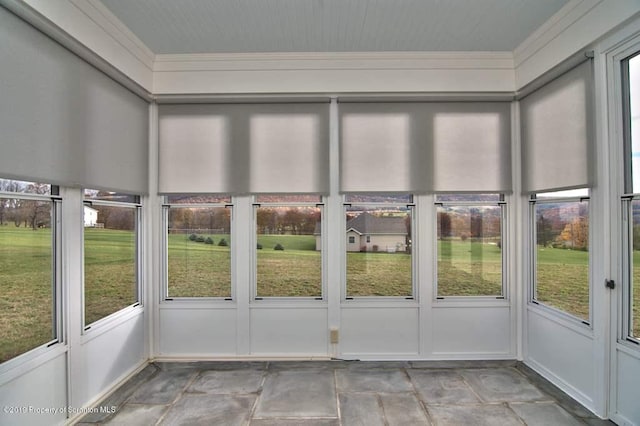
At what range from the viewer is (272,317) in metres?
3.31

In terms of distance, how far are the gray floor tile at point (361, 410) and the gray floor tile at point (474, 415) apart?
1.34ft

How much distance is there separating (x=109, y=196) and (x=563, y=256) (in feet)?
13.5

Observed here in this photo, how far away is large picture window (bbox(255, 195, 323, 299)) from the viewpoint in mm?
3367

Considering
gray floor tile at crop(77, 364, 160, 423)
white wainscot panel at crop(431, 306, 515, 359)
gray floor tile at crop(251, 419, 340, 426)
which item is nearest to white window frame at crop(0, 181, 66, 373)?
gray floor tile at crop(77, 364, 160, 423)

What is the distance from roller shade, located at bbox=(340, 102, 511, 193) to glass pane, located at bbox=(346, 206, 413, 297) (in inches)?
12.2

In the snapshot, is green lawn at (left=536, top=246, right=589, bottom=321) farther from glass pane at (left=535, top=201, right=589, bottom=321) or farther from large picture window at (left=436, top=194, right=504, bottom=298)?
large picture window at (left=436, top=194, right=504, bottom=298)

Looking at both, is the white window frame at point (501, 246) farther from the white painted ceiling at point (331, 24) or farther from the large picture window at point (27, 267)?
the large picture window at point (27, 267)

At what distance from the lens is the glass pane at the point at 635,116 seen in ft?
7.18

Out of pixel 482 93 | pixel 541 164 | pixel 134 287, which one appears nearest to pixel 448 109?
pixel 482 93

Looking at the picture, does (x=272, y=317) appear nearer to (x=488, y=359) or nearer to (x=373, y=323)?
(x=373, y=323)

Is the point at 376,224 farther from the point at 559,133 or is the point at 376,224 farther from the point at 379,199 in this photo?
the point at 559,133

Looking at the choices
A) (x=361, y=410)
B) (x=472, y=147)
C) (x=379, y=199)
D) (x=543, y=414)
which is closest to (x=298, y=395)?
(x=361, y=410)

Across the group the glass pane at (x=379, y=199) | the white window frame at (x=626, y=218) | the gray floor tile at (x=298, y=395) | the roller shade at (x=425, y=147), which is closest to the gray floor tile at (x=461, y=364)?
the gray floor tile at (x=298, y=395)

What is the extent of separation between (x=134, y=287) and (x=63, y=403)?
113 cm
